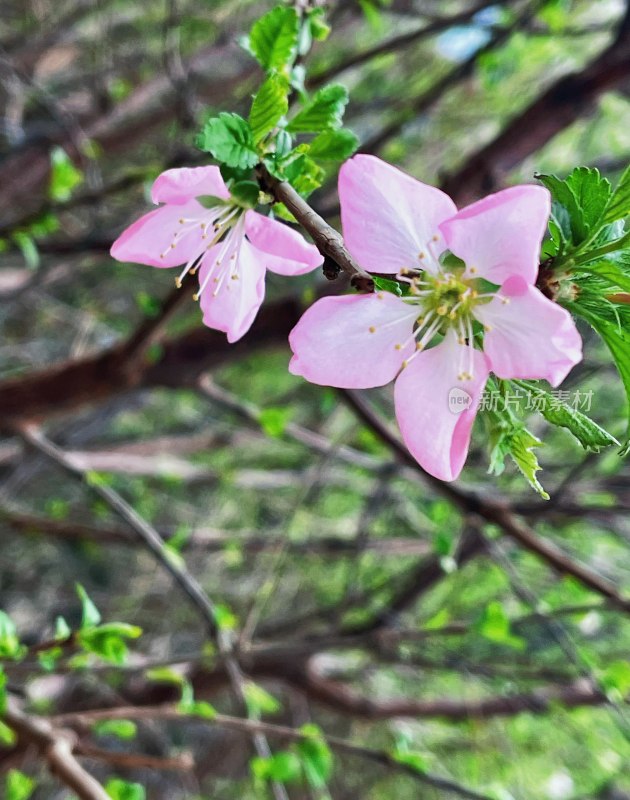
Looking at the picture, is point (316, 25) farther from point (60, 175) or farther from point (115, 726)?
point (115, 726)

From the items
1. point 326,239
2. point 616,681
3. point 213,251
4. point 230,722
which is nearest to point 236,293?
point 213,251

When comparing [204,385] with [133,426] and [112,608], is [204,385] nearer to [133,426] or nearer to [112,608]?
[112,608]

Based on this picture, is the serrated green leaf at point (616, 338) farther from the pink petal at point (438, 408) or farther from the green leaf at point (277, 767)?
the green leaf at point (277, 767)

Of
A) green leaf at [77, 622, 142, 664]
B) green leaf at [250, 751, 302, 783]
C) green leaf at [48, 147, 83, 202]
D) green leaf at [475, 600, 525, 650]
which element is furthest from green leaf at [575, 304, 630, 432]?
green leaf at [48, 147, 83, 202]

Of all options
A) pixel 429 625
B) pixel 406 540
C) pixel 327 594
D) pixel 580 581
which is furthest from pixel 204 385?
pixel 327 594

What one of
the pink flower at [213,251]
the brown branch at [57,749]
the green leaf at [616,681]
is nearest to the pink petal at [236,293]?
the pink flower at [213,251]

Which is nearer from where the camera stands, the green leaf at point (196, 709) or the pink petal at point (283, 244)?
the pink petal at point (283, 244)

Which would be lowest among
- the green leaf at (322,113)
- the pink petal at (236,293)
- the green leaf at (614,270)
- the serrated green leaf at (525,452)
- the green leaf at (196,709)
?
the green leaf at (196,709)
